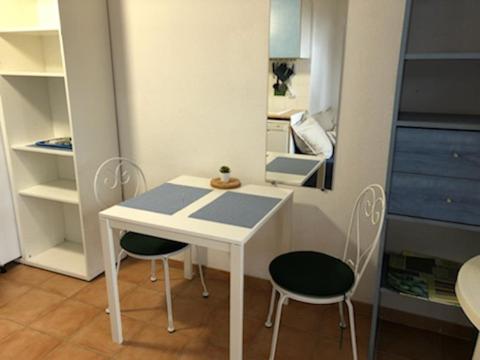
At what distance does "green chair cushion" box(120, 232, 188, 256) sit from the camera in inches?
78.8

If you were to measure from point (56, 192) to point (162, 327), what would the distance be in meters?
1.16

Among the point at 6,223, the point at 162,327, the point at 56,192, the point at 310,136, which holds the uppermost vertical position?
the point at 310,136

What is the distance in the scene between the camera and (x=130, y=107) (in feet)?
8.45

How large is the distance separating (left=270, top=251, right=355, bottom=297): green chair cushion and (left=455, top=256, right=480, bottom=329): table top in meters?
0.49

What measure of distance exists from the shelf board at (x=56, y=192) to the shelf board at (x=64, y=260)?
0.46 m

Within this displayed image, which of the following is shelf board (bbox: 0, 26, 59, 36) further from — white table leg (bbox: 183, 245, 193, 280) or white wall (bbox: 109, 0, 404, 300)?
white table leg (bbox: 183, 245, 193, 280)

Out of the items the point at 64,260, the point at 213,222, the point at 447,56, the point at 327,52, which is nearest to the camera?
the point at 447,56

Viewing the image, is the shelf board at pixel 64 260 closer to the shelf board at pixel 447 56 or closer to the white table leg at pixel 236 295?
the white table leg at pixel 236 295

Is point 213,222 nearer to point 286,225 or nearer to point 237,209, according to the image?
point 237,209

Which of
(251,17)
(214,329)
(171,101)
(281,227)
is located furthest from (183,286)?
(251,17)

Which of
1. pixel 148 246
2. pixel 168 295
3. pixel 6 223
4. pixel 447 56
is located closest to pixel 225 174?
pixel 148 246

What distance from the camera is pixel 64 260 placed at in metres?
2.72

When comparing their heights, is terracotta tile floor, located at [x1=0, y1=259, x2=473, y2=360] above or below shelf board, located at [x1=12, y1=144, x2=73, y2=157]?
below

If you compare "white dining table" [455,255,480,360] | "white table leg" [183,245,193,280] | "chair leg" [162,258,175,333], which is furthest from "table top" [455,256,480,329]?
"white table leg" [183,245,193,280]
